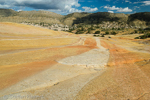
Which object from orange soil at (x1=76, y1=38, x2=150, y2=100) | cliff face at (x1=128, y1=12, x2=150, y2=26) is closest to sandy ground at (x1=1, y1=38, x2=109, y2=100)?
orange soil at (x1=76, y1=38, x2=150, y2=100)

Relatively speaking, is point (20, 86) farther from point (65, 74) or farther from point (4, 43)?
point (4, 43)

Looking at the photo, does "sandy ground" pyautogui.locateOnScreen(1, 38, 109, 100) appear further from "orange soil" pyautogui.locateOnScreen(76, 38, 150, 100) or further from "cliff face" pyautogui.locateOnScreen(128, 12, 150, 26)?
"cliff face" pyautogui.locateOnScreen(128, 12, 150, 26)

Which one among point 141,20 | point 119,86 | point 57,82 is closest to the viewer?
point 119,86

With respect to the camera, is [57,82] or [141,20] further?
[141,20]

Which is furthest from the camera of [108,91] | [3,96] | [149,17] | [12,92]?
[149,17]

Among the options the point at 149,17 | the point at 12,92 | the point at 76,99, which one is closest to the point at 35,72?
the point at 12,92

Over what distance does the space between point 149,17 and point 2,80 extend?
4741 inches

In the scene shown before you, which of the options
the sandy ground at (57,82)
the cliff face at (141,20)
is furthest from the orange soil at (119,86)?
the cliff face at (141,20)

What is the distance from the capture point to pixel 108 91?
209 inches

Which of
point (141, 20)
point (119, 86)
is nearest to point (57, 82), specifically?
point (119, 86)

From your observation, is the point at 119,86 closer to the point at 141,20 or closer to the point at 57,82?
the point at 57,82

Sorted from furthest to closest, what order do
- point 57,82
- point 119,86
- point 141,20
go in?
1. point 141,20
2. point 57,82
3. point 119,86

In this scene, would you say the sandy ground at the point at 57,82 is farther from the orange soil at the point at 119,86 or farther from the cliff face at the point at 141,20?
the cliff face at the point at 141,20

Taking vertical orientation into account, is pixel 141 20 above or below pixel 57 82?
above
